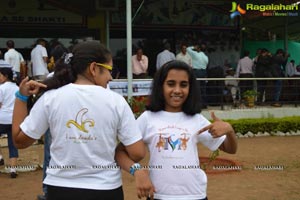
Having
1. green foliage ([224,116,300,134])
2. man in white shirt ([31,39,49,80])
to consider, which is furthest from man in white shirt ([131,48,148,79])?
green foliage ([224,116,300,134])

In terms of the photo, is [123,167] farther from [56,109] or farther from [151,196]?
→ [56,109]


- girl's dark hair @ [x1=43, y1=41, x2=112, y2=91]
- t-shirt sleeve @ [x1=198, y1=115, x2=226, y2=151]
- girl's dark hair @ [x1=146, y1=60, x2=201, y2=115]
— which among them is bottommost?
t-shirt sleeve @ [x1=198, y1=115, x2=226, y2=151]

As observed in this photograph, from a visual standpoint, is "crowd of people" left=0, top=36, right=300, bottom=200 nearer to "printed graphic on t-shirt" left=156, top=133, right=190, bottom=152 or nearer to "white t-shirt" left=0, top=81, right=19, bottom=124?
"printed graphic on t-shirt" left=156, top=133, right=190, bottom=152

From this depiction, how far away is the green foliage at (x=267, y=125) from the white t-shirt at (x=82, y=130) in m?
8.37

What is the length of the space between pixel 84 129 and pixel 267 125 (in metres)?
9.06

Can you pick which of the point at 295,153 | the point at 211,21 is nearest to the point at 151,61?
the point at 211,21

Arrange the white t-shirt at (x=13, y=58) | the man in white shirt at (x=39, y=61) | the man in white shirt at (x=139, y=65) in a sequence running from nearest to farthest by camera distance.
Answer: the white t-shirt at (x=13, y=58)
the man in white shirt at (x=39, y=61)
the man in white shirt at (x=139, y=65)

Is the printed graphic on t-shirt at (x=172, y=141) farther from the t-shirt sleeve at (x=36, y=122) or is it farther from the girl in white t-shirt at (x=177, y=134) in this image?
the t-shirt sleeve at (x=36, y=122)

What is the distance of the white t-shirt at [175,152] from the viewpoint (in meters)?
2.43

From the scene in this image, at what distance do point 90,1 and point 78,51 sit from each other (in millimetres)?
11896

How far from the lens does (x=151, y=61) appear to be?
50.9 feet

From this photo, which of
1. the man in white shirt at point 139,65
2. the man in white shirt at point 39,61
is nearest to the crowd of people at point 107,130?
the man in white shirt at point 39,61

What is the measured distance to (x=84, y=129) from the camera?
2.19 m

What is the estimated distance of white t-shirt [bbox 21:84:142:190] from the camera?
220 centimetres
